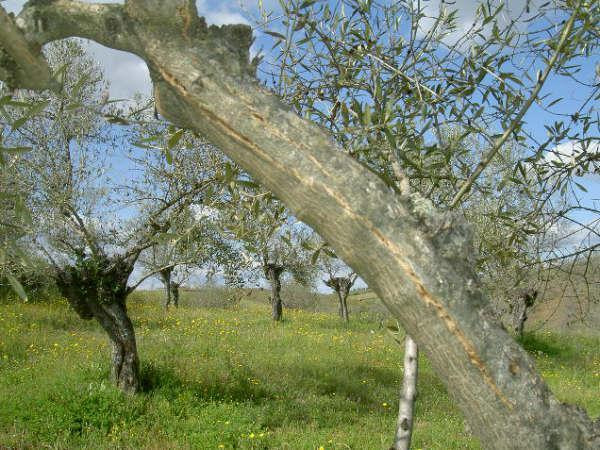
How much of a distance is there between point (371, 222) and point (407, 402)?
1502mm

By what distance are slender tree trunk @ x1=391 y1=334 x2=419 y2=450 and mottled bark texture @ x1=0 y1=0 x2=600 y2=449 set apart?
1.13 meters

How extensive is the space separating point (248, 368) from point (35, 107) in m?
10.1

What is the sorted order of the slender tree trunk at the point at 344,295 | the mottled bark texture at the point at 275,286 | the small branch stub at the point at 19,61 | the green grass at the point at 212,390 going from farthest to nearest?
the slender tree trunk at the point at 344,295 → the mottled bark texture at the point at 275,286 → the green grass at the point at 212,390 → the small branch stub at the point at 19,61

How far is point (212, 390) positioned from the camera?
33.6ft

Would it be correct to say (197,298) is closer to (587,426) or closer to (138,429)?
(138,429)

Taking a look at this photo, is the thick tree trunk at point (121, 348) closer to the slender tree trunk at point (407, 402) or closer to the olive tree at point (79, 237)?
the olive tree at point (79, 237)

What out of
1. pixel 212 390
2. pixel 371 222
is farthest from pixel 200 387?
pixel 371 222

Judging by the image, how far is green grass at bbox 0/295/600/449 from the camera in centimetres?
834

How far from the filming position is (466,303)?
150 centimetres

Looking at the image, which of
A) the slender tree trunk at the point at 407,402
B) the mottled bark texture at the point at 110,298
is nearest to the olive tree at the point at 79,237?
the mottled bark texture at the point at 110,298

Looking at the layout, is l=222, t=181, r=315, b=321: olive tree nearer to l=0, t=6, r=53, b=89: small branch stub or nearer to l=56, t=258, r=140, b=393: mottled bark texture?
l=0, t=6, r=53, b=89: small branch stub

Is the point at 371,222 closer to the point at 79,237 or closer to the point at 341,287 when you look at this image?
the point at 79,237

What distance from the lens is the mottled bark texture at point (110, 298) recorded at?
9812 mm

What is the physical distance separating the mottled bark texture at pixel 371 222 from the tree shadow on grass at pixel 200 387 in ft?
28.8
